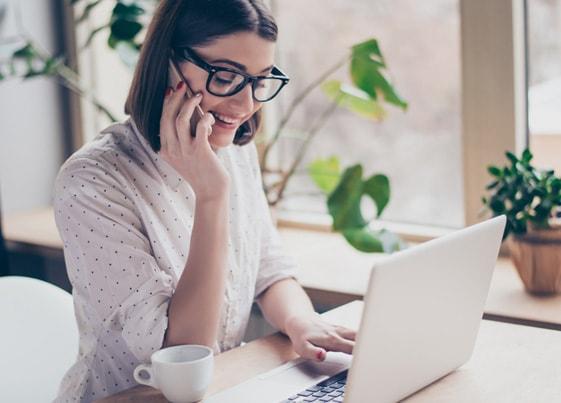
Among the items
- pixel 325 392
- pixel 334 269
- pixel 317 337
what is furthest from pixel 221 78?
pixel 334 269

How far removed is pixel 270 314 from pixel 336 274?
46 centimetres

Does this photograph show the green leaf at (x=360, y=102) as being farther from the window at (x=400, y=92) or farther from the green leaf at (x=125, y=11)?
the green leaf at (x=125, y=11)

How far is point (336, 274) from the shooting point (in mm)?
2209

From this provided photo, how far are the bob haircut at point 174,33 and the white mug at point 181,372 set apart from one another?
1.44 ft

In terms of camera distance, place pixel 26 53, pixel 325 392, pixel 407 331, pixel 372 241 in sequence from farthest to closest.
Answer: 1. pixel 26 53
2. pixel 372 241
3. pixel 325 392
4. pixel 407 331

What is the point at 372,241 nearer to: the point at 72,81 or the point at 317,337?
the point at 317,337

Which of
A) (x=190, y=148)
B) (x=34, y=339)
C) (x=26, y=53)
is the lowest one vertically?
(x=34, y=339)

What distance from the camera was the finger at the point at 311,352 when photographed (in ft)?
4.92

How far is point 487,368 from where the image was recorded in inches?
57.8

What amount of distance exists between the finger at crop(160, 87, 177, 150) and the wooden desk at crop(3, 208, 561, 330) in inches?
24.2

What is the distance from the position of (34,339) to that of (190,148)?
0.49 m

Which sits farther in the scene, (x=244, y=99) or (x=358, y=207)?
(x=358, y=207)

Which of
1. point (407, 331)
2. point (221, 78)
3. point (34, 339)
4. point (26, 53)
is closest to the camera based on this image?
point (407, 331)

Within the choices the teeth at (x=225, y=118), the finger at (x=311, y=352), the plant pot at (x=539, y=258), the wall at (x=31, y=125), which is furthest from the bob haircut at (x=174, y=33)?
the wall at (x=31, y=125)
